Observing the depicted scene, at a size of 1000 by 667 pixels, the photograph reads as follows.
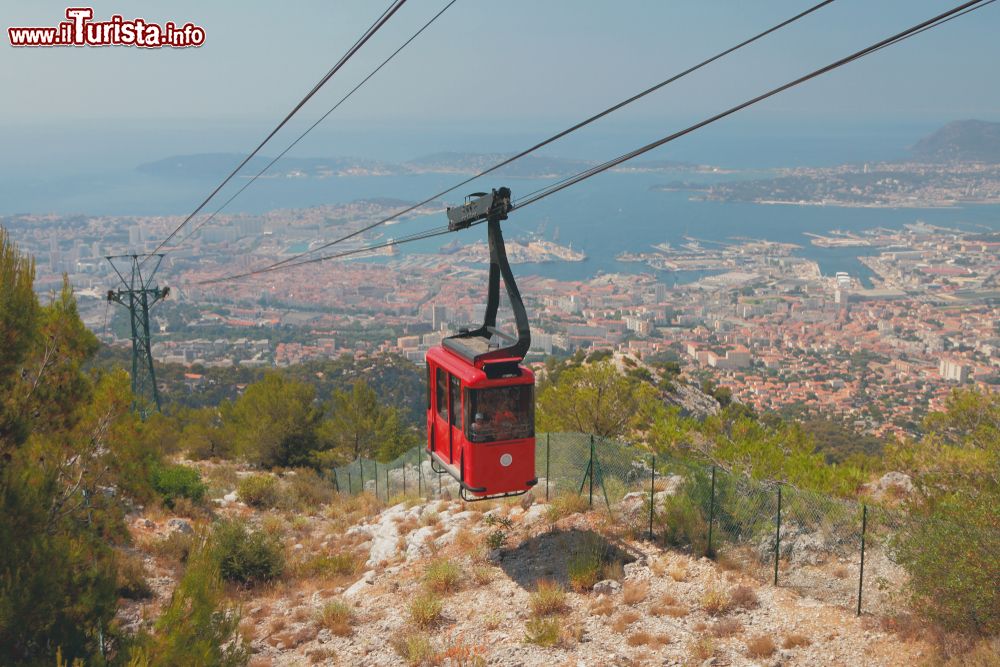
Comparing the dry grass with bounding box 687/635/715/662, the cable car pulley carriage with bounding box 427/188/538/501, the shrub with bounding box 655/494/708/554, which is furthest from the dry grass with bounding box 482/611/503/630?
the shrub with bounding box 655/494/708/554

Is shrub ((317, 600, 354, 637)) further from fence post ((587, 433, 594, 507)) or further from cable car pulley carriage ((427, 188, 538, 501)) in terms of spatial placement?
fence post ((587, 433, 594, 507))

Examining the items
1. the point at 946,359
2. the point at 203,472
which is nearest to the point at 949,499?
the point at 203,472

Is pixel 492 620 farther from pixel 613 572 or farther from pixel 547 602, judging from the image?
pixel 613 572

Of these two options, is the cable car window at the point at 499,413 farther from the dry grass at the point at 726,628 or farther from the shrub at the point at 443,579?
the dry grass at the point at 726,628

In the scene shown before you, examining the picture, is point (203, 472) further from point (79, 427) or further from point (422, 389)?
point (422, 389)

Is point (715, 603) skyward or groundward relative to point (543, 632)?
skyward

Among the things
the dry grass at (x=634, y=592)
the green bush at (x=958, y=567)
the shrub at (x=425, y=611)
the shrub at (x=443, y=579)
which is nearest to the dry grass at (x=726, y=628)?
the dry grass at (x=634, y=592)

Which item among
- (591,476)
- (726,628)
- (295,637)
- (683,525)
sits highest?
(591,476)

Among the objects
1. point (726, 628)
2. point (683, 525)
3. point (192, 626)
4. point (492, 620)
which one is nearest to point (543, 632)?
point (492, 620)
